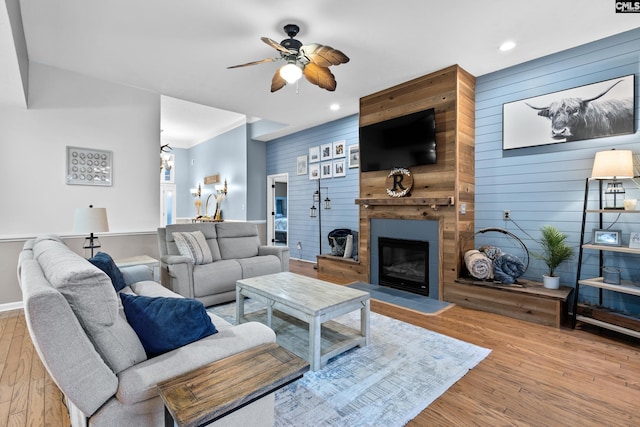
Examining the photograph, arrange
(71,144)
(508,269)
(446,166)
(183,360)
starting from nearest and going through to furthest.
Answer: (183,360) < (508,269) < (446,166) < (71,144)

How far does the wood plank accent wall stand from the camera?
3.69m

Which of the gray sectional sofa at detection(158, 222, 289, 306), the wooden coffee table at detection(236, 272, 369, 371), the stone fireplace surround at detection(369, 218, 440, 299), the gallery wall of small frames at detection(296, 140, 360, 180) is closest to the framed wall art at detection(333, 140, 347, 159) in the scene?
the gallery wall of small frames at detection(296, 140, 360, 180)

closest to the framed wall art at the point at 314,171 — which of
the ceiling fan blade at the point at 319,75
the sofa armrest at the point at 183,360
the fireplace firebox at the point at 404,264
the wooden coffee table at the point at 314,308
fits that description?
the fireplace firebox at the point at 404,264

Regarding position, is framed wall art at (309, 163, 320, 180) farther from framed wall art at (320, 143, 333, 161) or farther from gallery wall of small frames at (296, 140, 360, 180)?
framed wall art at (320, 143, 333, 161)

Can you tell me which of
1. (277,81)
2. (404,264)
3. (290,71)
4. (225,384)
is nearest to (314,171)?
(404,264)

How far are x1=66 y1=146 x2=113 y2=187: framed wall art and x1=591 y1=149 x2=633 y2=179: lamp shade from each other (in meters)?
5.64

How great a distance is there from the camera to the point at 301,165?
22.0 feet

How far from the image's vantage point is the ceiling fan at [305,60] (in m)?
2.74

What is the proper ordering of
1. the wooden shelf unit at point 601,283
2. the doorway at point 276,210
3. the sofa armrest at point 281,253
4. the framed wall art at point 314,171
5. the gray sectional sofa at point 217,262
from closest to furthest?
the wooden shelf unit at point 601,283 < the gray sectional sofa at point 217,262 < the sofa armrest at point 281,253 < the framed wall art at point 314,171 < the doorway at point 276,210

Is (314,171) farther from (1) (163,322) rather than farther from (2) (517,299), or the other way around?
(1) (163,322)

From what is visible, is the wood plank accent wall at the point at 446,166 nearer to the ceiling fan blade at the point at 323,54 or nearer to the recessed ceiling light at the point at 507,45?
the recessed ceiling light at the point at 507,45

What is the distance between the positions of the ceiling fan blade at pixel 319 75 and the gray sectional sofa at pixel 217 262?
7.56ft

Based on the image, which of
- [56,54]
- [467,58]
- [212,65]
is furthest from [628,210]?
[56,54]

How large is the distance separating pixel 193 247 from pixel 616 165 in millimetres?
4360
